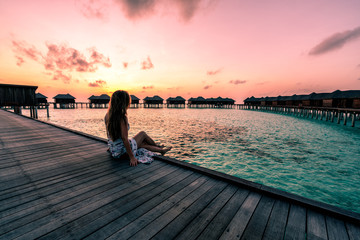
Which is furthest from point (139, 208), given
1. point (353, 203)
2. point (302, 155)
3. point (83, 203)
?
point (302, 155)

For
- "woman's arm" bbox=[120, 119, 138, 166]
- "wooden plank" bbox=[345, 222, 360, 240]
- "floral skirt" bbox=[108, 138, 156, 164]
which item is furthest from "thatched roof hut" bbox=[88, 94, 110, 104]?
"wooden plank" bbox=[345, 222, 360, 240]

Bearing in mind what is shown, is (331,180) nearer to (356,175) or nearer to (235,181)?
(356,175)

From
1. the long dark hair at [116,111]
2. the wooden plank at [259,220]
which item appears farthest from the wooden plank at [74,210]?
the wooden plank at [259,220]

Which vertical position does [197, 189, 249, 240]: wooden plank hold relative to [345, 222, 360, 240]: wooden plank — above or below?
above

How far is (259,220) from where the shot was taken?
6.05 ft

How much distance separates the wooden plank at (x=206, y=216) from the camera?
1645 mm

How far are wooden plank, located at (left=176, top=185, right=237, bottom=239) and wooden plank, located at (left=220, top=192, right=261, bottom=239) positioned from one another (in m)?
0.22

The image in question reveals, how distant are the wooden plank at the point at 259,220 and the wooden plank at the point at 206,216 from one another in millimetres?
384

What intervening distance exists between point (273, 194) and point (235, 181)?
561 millimetres

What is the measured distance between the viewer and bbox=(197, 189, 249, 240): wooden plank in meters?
1.64

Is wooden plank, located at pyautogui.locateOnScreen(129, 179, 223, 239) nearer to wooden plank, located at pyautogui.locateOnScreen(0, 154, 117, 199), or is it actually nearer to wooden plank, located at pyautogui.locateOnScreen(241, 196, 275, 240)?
wooden plank, located at pyautogui.locateOnScreen(241, 196, 275, 240)

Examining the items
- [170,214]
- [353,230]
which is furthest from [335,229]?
[170,214]

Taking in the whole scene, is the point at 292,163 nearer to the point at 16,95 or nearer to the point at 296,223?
the point at 296,223

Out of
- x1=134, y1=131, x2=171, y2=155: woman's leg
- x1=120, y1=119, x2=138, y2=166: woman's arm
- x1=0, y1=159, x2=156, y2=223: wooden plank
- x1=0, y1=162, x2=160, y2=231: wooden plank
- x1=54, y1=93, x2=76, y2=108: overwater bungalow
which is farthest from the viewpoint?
x1=54, y1=93, x2=76, y2=108: overwater bungalow
